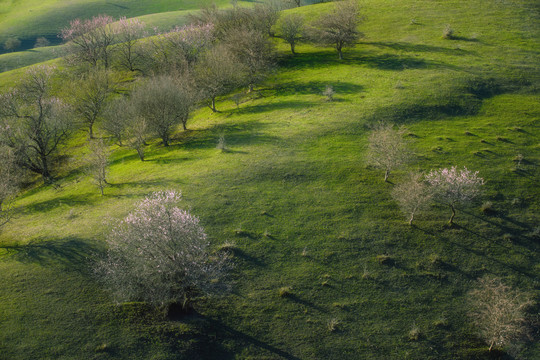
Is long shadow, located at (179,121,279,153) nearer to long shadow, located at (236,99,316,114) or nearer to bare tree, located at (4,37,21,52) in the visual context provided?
long shadow, located at (236,99,316,114)

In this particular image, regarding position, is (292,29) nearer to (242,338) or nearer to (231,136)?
(231,136)

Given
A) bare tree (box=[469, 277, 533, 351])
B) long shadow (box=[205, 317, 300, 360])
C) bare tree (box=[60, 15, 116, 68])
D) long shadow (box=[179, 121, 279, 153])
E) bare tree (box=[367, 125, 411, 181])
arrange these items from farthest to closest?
1. bare tree (box=[60, 15, 116, 68])
2. long shadow (box=[179, 121, 279, 153])
3. bare tree (box=[367, 125, 411, 181])
4. long shadow (box=[205, 317, 300, 360])
5. bare tree (box=[469, 277, 533, 351])

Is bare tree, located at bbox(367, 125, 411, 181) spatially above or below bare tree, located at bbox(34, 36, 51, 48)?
below

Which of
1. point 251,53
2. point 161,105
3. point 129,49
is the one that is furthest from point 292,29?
point 161,105

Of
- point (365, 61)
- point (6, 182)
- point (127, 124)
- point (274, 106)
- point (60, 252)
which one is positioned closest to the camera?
point (60, 252)

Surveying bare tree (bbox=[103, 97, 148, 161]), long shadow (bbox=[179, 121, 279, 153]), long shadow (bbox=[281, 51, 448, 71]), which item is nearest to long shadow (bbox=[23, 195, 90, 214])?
bare tree (bbox=[103, 97, 148, 161])

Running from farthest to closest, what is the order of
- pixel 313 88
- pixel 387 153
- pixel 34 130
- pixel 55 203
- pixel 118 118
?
pixel 313 88 < pixel 118 118 < pixel 34 130 < pixel 55 203 < pixel 387 153
